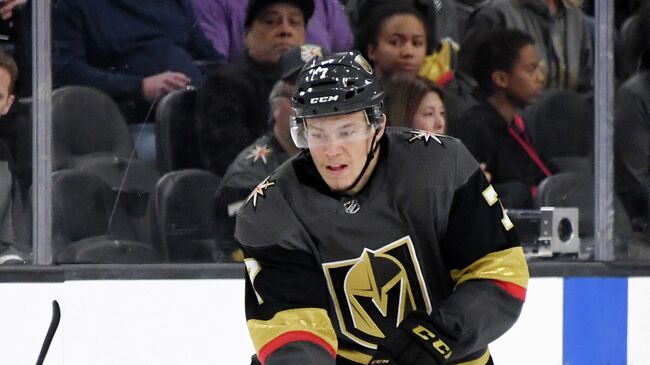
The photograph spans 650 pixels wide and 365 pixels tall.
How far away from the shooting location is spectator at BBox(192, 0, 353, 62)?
3330mm

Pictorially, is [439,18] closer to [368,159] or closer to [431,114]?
[431,114]

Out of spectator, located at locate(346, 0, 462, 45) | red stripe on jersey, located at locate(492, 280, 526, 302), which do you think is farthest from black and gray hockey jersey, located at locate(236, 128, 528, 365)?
spectator, located at locate(346, 0, 462, 45)

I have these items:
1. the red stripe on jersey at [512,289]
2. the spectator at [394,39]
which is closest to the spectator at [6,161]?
the spectator at [394,39]

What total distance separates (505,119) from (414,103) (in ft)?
0.91

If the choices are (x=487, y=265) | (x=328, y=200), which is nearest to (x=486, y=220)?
(x=487, y=265)

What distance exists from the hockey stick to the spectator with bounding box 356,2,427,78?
1004 mm

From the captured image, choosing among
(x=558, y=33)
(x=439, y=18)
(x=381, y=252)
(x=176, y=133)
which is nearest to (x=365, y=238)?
(x=381, y=252)

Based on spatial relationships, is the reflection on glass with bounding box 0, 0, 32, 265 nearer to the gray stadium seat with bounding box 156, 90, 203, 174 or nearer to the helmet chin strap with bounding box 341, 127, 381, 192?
the gray stadium seat with bounding box 156, 90, 203, 174

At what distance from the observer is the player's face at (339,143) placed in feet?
7.40

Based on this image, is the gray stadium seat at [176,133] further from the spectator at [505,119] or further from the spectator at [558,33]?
the spectator at [558,33]

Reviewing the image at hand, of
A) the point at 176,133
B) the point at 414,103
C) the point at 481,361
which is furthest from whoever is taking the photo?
the point at 414,103

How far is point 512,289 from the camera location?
2.33 m

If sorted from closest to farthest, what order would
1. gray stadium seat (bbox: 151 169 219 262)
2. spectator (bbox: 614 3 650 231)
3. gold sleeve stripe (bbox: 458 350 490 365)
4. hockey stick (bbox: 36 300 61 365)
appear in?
gold sleeve stripe (bbox: 458 350 490 365), hockey stick (bbox: 36 300 61 365), gray stadium seat (bbox: 151 169 219 262), spectator (bbox: 614 3 650 231)

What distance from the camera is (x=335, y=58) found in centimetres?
235
